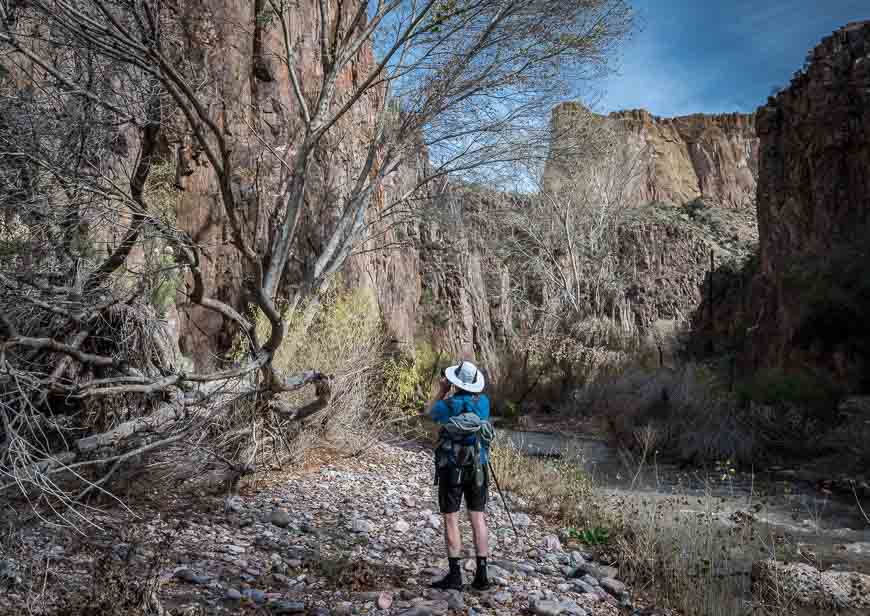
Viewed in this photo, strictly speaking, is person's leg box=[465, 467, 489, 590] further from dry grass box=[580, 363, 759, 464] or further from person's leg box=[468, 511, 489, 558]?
Answer: dry grass box=[580, 363, 759, 464]

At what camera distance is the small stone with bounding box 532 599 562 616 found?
11.8 ft

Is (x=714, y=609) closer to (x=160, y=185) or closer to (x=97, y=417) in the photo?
(x=97, y=417)

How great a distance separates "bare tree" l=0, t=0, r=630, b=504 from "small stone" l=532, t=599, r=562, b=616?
8.09 feet

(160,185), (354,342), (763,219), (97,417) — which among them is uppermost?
(763,219)

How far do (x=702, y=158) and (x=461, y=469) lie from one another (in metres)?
59.9

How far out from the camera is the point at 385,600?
11.3 feet

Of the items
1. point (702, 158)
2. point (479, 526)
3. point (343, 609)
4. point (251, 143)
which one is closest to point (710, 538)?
point (479, 526)

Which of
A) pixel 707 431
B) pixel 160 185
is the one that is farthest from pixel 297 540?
pixel 707 431

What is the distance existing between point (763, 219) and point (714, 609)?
20084mm

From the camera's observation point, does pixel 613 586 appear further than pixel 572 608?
Yes

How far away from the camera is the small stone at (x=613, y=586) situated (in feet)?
14.1

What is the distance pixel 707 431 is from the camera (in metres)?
9.59

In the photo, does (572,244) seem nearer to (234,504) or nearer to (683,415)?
(683,415)

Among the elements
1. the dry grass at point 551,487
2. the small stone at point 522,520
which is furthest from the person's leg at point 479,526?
the dry grass at point 551,487
